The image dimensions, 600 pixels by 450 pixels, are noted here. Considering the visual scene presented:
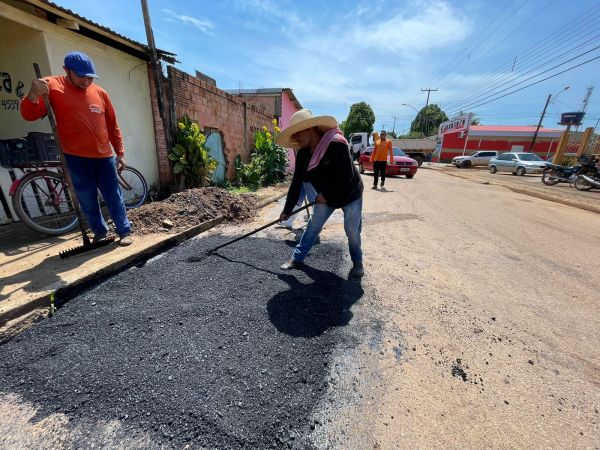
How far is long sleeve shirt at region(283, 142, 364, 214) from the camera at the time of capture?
2.56m

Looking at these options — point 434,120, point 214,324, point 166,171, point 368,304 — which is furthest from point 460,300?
point 434,120

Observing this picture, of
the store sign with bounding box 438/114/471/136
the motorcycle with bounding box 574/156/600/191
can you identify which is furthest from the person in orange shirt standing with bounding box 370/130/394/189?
the store sign with bounding box 438/114/471/136

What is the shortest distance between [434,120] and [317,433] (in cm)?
6469

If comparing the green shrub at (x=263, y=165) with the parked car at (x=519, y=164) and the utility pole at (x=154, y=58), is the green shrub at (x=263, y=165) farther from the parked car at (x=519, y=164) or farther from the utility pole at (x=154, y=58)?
the parked car at (x=519, y=164)

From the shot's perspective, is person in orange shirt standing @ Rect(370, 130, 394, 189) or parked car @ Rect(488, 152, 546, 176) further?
parked car @ Rect(488, 152, 546, 176)

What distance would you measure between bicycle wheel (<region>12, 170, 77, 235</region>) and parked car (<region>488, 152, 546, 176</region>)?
22617 millimetres

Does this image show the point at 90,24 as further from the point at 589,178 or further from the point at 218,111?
the point at 589,178

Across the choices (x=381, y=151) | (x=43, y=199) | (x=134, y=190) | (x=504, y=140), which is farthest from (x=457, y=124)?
(x=43, y=199)

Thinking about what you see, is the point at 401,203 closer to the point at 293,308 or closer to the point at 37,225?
the point at 293,308

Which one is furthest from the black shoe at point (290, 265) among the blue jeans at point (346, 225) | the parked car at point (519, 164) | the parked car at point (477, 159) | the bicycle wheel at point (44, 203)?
the parked car at point (477, 159)

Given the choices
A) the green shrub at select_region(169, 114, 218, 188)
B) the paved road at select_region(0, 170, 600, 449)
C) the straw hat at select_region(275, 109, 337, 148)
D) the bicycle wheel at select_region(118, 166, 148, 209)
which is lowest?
the paved road at select_region(0, 170, 600, 449)

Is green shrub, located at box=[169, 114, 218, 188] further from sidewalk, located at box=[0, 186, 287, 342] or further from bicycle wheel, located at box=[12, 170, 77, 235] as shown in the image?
sidewalk, located at box=[0, 186, 287, 342]

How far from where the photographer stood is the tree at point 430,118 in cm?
5484

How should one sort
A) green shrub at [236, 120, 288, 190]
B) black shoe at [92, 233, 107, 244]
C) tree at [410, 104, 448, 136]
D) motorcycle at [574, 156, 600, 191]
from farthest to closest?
1. tree at [410, 104, 448, 136]
2. motorcycle at [574, 156, 600, 191]
3. green shrub at [236, 120, 288, 190]
4. black shoe at [92, 233, 107, 244]
